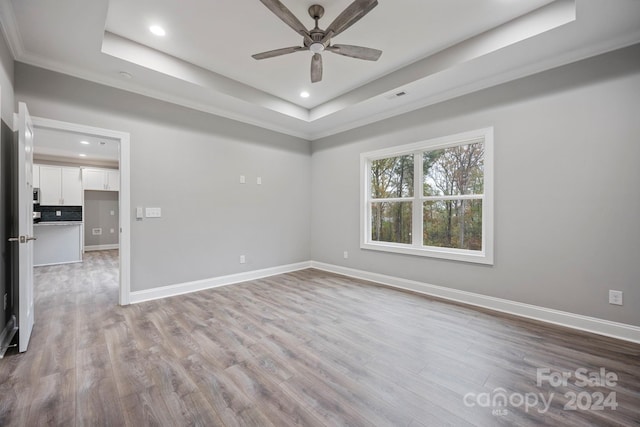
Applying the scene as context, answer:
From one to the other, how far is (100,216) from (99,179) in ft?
4.25

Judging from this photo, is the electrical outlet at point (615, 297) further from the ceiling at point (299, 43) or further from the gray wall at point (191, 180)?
the gray wall at point (191, 180)

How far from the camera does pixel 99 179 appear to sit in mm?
7738

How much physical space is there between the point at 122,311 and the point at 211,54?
3.21 metres

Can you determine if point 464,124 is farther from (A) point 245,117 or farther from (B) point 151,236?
(B) point 151,236

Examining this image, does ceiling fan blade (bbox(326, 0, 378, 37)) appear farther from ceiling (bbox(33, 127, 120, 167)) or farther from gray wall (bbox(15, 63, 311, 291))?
ceiling (bbox(33, 127, 120, 167))

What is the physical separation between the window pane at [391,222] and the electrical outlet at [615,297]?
7.04 ft

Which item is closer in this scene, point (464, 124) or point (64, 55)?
point (64, 55)

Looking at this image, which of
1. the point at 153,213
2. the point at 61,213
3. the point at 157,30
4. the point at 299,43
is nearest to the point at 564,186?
the point at 299,43

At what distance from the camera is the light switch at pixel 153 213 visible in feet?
11.3

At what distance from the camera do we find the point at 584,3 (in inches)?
80.0

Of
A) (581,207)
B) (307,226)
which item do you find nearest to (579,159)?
(581,207)

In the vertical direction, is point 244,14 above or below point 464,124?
above

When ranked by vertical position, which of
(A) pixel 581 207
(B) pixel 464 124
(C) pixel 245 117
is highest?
(C) pixel 245 117

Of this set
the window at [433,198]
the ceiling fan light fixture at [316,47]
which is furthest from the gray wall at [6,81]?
the window at [433,198]
